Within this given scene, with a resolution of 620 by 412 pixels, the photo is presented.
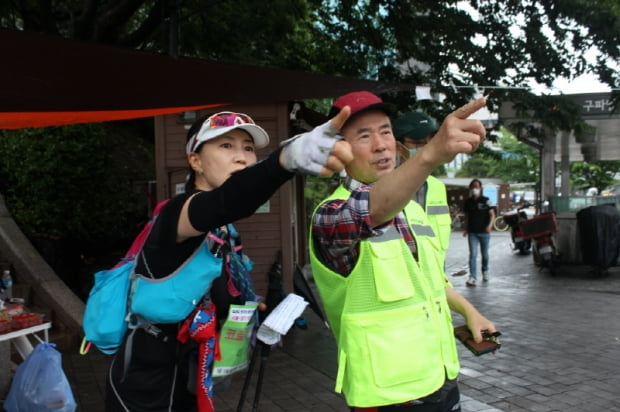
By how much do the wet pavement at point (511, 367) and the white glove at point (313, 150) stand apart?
7.92 ft

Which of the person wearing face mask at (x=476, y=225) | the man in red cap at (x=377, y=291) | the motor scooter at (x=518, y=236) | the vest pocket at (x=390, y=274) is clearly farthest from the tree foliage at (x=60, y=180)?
the motor scooter at (x=518, y=236)

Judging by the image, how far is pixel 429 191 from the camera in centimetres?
354

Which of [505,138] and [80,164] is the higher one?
[505,138]

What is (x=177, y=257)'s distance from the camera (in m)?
1.98

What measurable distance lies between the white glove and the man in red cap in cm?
44

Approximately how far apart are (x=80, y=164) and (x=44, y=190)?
53 cm

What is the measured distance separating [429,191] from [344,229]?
1.79 m

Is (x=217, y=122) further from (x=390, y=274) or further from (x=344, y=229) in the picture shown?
(x=390, y=274)

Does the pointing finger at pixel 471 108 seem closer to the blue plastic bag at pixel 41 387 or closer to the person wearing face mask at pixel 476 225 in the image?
the blue plastic bag at pixel 41 387

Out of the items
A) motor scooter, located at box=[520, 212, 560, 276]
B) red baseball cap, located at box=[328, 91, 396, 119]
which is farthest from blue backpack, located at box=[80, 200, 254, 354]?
motor scooter, located at box=[520, 212, 560, 276]

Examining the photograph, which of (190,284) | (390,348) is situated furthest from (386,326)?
(190,284)

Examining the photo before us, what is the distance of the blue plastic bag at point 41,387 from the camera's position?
3779 millimetres

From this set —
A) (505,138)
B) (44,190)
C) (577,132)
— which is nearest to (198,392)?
(44,190)

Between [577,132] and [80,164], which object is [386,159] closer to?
[80,164]
